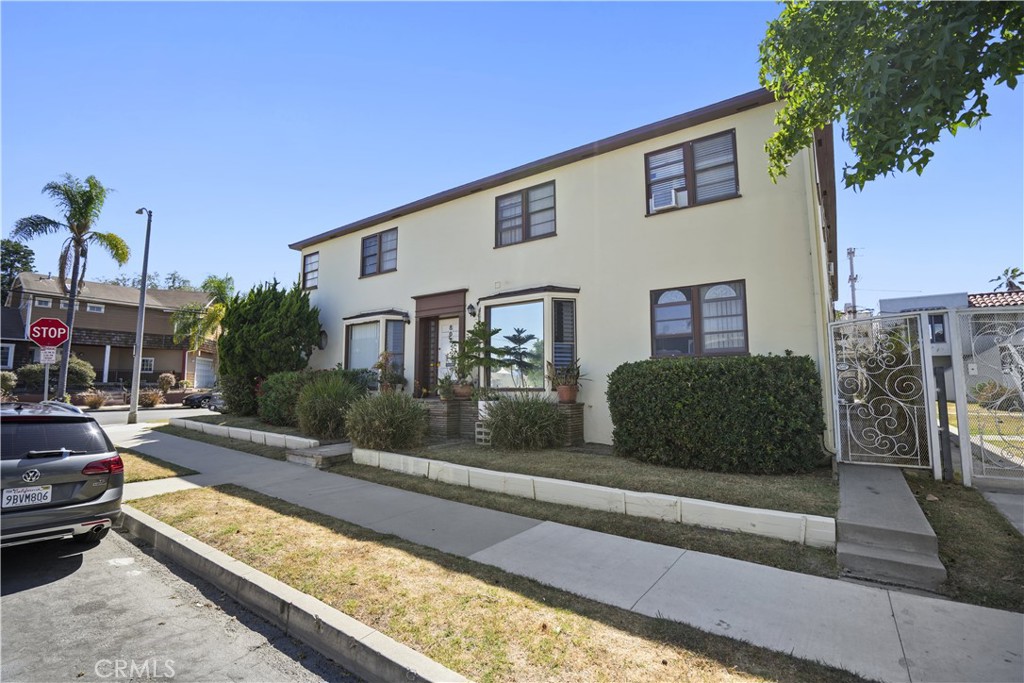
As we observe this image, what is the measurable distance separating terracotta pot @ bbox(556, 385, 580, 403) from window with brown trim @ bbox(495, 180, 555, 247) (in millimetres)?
3696

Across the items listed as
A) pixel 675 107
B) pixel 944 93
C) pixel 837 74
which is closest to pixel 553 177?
pixel 675 107

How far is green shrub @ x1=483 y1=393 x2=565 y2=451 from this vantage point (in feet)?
30.5

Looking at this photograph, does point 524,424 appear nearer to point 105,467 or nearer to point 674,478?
point 674,478

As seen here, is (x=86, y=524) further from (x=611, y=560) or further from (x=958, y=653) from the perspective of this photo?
(x=958, y=653)

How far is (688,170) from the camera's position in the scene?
9.70m

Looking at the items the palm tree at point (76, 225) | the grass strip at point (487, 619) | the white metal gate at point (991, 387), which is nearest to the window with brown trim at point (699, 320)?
the white metal gate at point (991, 387)

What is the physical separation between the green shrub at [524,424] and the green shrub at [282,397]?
615 centimetres

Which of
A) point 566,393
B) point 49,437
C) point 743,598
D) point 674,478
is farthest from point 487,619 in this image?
point 566,393

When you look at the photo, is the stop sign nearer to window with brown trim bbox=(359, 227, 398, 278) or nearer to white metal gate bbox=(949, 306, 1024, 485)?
window with brown trim bbox=(359, 227, 398, 278)

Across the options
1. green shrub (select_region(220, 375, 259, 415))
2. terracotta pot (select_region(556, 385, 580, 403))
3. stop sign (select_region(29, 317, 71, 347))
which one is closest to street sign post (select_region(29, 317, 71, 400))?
stop sign (select_region(29, 317, 71, 347))

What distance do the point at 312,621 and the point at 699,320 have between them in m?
7.96

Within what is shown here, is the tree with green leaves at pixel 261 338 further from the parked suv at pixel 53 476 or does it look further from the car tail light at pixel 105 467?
the car tail light at pixel 105 467

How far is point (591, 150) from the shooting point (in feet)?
35.8

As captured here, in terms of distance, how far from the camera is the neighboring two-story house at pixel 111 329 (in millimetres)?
31828
